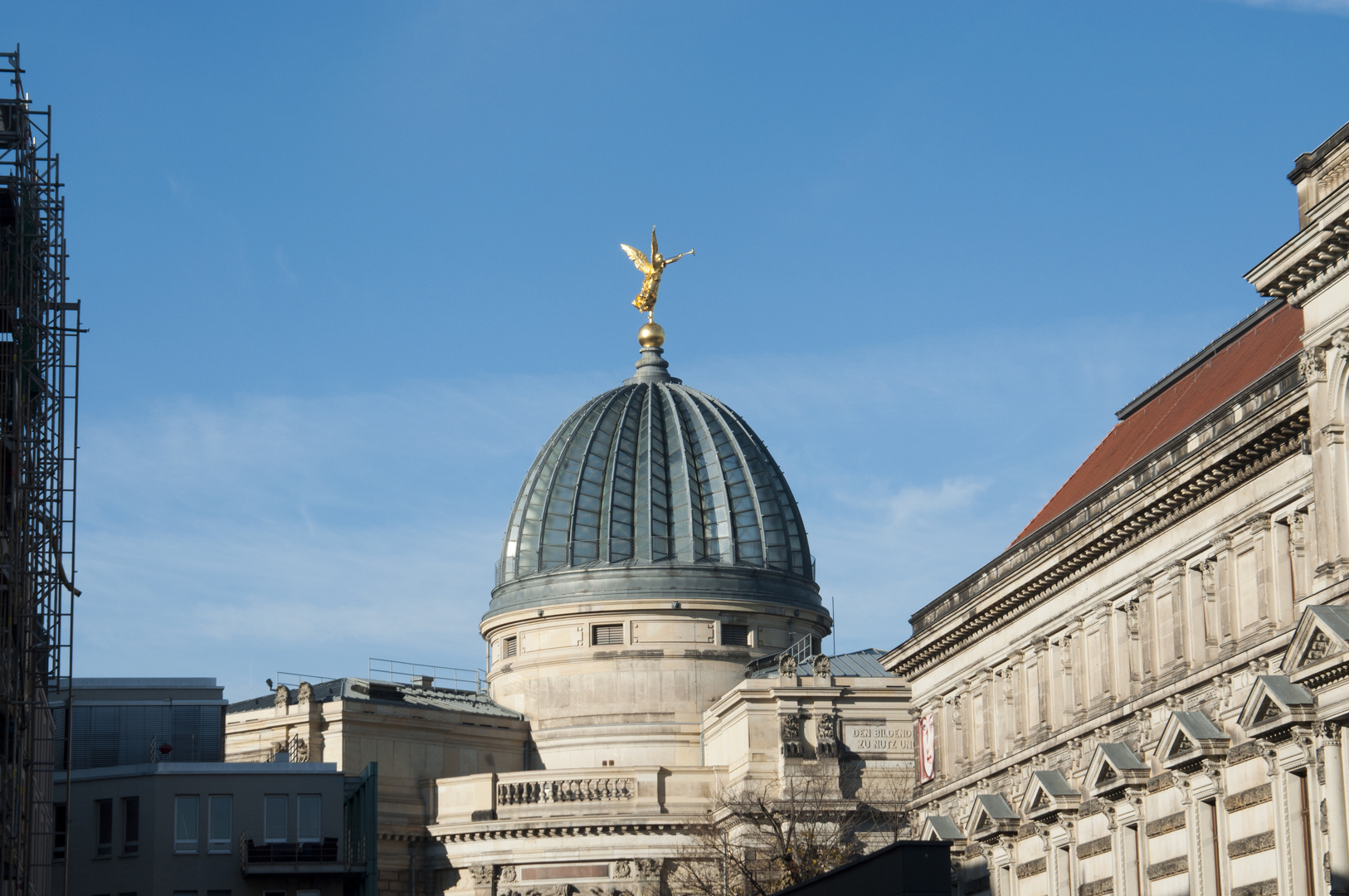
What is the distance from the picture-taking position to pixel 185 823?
63.9 metres

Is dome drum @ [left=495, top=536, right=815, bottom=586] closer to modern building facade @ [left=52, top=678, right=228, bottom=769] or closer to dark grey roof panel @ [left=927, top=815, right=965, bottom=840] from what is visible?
modern building facade @ [left=52, top=678, right=228, bottom=769]

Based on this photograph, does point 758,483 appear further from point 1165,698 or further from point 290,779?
point 1165,698

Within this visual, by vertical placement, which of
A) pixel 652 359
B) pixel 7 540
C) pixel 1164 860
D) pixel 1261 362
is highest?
pixel 652 359

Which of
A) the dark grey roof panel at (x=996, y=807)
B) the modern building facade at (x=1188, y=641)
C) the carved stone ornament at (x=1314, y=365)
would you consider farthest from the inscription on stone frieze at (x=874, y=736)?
the carved stone ornament at (x=1314, y=365)

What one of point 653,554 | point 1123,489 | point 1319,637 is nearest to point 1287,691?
point 1319,637

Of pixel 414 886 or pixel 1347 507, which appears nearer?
pixel 1347 507

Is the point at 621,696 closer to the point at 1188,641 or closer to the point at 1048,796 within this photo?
the point at 1048,796

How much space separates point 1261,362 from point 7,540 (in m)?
23.7

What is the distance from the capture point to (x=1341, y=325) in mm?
37250

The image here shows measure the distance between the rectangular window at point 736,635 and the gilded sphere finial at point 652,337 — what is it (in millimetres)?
16151

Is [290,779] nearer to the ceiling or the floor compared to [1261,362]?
nearer to the floor

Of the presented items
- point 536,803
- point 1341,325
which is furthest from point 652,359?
point 1341,325

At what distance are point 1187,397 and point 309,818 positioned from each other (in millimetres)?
27599

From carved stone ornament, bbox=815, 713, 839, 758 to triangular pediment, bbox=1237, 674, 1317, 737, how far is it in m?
→ 42.6
